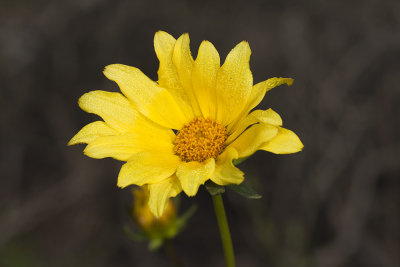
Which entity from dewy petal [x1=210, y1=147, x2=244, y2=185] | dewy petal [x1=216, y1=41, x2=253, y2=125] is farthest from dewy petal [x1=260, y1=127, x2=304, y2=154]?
dewy petal [x1=216, y1=41, x2=253, y2=125]

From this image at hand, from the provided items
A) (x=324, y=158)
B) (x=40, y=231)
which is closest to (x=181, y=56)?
(x=324, y=158)

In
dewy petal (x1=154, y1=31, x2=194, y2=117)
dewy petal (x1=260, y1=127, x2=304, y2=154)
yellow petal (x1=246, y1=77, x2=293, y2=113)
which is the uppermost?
dewy petal (x1=154, y1=31, x2=194, y2=117)

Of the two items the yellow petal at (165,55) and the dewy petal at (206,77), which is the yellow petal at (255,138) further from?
the yellow petal at (165,55)

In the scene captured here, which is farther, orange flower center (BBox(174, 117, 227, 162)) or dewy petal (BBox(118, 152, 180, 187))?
orange flower center (BBox(174, 117, 227, 162))

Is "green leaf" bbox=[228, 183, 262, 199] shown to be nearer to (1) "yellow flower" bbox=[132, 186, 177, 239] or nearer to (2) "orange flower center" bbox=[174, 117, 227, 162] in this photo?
(2) "orange flower center" bbox=[174, 117, 227, 162]

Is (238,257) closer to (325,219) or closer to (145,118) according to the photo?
(325,219)

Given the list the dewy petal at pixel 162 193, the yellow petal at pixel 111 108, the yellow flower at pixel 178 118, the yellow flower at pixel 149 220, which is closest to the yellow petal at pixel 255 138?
the yellow flower at pixel 178 118
